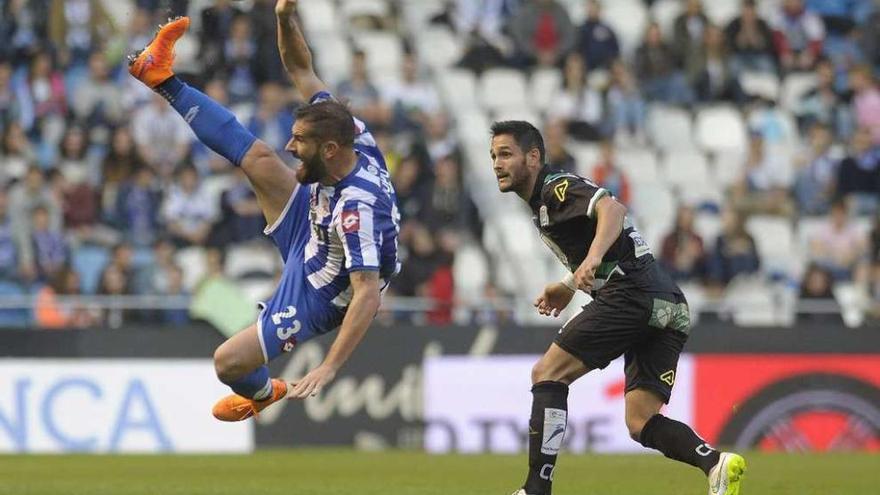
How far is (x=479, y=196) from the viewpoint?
22.5 meters

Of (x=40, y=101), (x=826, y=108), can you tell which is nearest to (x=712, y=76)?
(x=826, y=108)

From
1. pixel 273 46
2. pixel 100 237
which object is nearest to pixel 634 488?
pixel 100 237

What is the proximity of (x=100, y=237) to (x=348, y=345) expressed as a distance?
10551mm

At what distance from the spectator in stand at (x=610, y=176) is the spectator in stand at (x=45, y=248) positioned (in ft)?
20.7

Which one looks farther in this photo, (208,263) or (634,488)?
(208,263)

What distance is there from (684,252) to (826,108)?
14.1ft

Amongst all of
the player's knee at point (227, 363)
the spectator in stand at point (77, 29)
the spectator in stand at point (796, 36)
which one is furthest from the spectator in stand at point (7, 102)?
the player's knee at point (227, 363)

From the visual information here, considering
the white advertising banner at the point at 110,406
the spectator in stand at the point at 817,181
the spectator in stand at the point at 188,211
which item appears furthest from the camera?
the spectator in stand at the point at 817,181

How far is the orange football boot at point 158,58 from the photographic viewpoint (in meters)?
11.0

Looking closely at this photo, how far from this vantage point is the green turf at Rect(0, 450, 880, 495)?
1268 centimetres

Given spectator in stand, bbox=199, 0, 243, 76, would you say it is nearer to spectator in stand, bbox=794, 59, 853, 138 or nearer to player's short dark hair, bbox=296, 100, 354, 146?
spectator in stand, bbox=794, 59, 853, 138

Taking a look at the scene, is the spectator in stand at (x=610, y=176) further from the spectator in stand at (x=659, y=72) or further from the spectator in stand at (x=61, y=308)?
the spectator in stand at (x=61, y=308)

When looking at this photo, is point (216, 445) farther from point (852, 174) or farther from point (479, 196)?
point (852, 174)

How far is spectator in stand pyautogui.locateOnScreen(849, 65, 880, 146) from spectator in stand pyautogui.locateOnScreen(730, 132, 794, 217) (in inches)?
63.6
